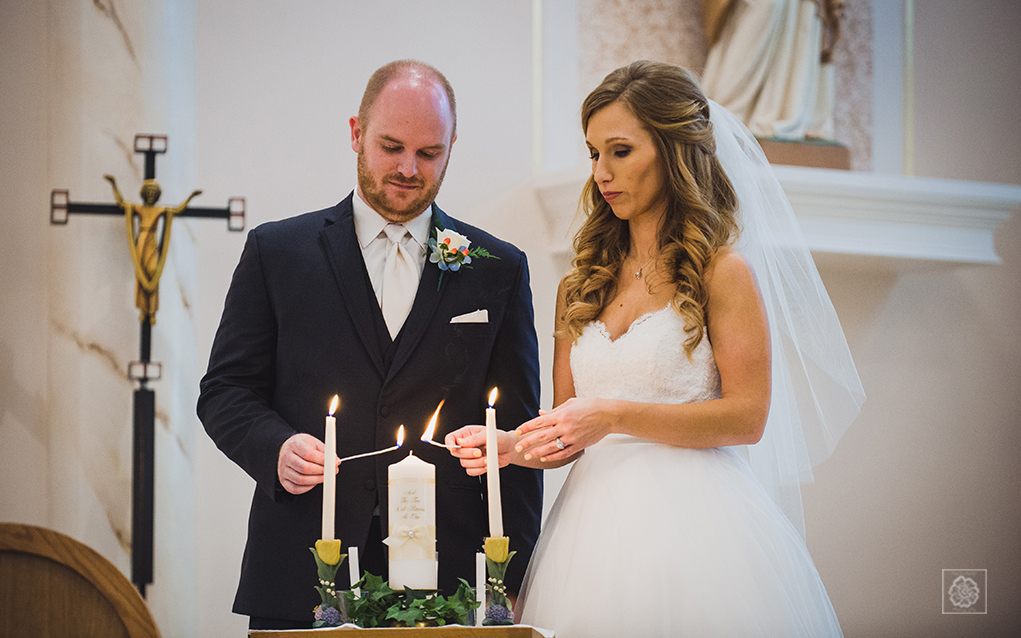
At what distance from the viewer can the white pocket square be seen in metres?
2.11

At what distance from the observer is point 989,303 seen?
4.30m

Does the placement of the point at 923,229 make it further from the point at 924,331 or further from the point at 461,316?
the point at 461,316

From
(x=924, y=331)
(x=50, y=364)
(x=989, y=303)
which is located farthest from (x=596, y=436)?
(x=989, y=303)

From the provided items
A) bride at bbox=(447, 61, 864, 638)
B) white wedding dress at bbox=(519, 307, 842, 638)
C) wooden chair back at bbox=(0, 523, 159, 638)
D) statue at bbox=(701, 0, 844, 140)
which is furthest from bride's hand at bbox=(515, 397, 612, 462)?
statue at bbox=(701, 0, 844, 140)

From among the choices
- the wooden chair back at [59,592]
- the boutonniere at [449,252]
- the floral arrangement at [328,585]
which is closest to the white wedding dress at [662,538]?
the boutonniere at [449,252]

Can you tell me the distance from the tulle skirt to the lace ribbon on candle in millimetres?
510

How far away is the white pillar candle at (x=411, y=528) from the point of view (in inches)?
54.9

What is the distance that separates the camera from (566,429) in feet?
5.75

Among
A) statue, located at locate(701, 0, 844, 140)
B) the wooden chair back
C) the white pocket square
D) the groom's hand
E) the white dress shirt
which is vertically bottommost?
the wooden chair back

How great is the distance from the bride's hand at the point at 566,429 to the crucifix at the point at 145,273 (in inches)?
68.4

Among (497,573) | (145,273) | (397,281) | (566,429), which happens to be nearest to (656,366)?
(566,429)

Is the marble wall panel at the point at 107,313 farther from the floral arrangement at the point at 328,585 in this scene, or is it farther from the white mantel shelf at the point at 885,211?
the floral arrangement at the point at 328,585

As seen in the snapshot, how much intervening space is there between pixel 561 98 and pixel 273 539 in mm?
2282

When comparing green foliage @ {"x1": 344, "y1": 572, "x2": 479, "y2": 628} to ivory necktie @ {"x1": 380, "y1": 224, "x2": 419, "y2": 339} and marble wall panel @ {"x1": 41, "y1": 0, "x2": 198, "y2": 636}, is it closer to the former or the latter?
ivory necktie @ {"x1": 380, "y1": 224, "x2": 419, "y2": 339}
